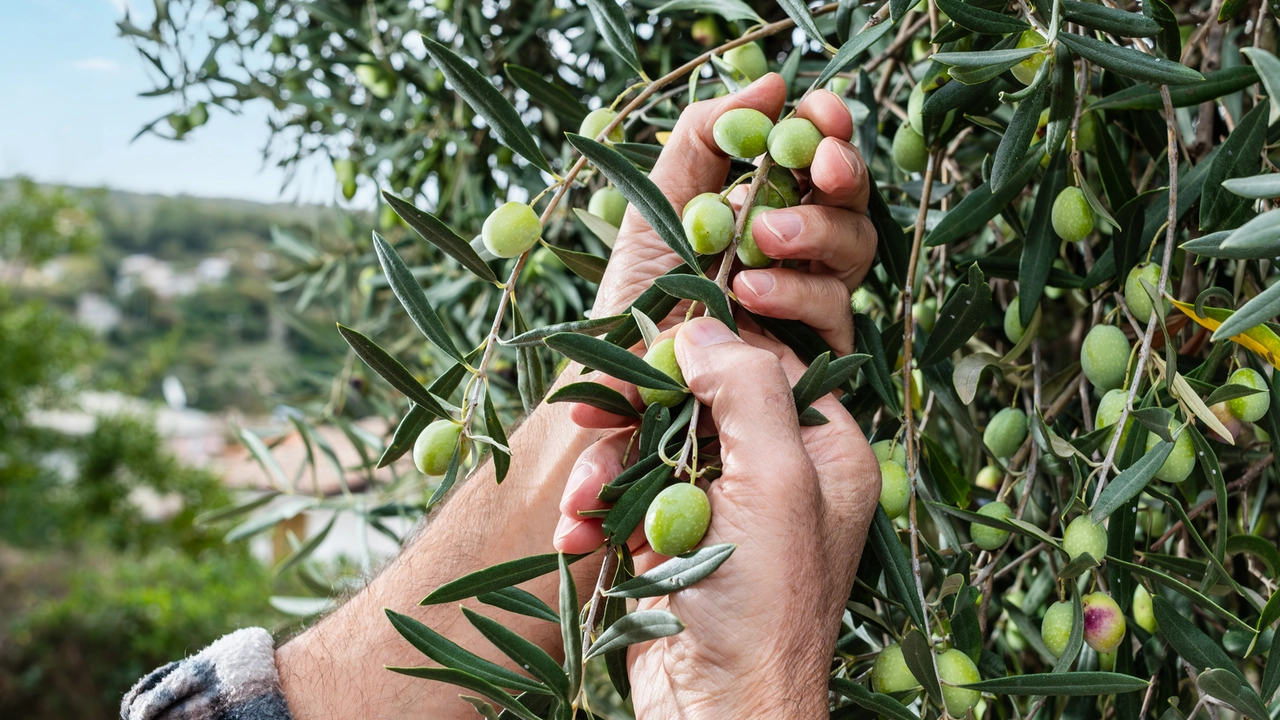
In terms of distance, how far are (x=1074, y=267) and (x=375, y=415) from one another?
1296mm

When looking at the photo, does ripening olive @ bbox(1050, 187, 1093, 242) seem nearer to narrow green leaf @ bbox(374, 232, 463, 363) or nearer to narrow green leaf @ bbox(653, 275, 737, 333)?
narrow green leaf @ bbox(653, 275, 737, 333)

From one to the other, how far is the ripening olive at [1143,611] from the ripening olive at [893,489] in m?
0.25

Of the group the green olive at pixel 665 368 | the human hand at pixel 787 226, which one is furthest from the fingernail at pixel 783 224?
the green olive at pixel 665 368

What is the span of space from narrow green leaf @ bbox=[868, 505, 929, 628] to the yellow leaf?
24 centimetres

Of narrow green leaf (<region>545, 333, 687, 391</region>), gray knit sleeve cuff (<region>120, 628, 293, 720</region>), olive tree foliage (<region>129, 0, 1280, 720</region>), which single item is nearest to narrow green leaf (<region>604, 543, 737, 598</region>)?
olive tree foliage (<region>129, 0, 1280, 720</region>)

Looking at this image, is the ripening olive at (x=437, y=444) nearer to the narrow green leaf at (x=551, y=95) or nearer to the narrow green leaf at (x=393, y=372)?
the narrow green leaf at (x=393, y=372)

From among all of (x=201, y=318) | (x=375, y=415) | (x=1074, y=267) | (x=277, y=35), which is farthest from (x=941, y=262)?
(x=201, y=318)

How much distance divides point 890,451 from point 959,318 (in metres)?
0.11

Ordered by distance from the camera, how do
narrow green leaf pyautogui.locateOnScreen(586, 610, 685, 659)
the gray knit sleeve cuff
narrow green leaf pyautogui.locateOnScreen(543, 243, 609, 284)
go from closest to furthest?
narrow green leaf pyautogui.locateOnScreen(586, 610, 685, 659), narrow green leaf pyautogui.locateOnScreen(543, 243, 609, 284), the gray knit sleeve cuff

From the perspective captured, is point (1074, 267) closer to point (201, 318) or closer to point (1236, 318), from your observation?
point (1236, 318)

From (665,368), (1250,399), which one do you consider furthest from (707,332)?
(1250,399)

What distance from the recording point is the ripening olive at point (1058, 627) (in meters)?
0.59

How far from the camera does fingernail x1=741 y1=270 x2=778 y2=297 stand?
1.99 feet

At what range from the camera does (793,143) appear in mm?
561
